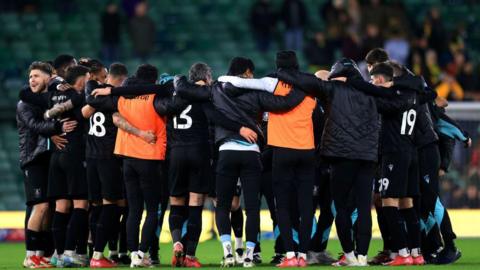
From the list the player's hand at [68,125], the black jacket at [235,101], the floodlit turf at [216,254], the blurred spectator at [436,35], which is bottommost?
the floodlit turf at [216,254]

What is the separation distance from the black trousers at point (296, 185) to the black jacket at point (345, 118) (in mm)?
311

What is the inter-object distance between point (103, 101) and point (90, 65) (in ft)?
3.00

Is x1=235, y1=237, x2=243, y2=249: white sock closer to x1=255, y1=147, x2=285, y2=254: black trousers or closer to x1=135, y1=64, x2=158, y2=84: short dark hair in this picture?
x1=255, y1=147, x2=285, y2=254: black trousers

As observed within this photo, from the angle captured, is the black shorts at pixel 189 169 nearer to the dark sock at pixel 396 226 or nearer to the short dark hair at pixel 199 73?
the short dark hair at pixel 199 73

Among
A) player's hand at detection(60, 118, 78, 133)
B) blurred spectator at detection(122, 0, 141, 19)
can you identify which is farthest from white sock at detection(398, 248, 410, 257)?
blurred spectator at detection(122, 0, 141, 19)

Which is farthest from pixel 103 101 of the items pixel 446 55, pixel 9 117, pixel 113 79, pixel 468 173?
pixel 446 55

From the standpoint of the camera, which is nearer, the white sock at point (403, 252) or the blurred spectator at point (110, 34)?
the white sock at point (403, 252)

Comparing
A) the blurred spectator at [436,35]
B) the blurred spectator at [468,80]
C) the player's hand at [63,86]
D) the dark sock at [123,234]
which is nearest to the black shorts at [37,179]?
the player's hand at [63,86]

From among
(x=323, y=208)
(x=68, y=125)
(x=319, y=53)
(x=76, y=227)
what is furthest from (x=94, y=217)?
(x=319, y=53)

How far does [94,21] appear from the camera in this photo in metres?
29.3

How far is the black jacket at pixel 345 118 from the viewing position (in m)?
15.4

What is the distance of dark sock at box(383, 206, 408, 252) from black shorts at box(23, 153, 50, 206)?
4021 mm

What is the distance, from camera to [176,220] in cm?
1590

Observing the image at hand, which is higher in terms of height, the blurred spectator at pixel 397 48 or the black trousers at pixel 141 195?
the blurred spectator at pixel 397 48
